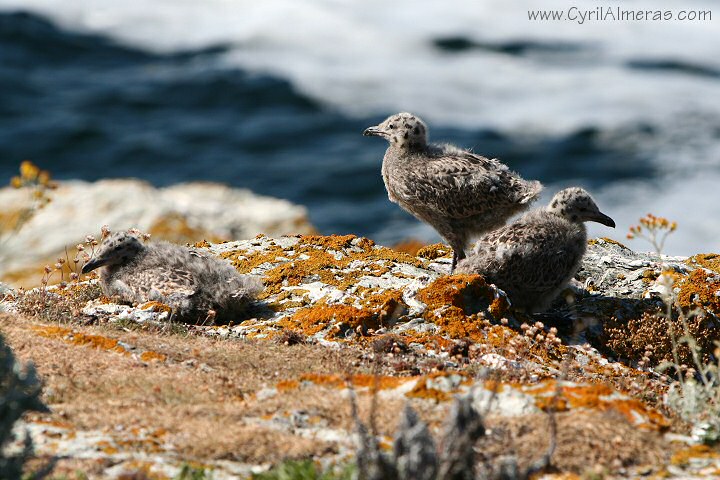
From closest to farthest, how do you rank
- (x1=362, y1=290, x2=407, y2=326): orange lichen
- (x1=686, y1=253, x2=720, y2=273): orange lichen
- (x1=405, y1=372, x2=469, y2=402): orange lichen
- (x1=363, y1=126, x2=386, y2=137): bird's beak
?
(x1=405, y1=372, x2=469, y2=402): orange lichen < (x1=362, y1=290, x2=407, y2=326): orange lichen < (x1=686, y1=253, x2=720, y2=273): orange lichen < (x1=363, y1=126, x2=386, y2=137): bird's beak

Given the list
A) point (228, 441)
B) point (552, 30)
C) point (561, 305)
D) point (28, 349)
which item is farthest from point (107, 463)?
point (552, 30)

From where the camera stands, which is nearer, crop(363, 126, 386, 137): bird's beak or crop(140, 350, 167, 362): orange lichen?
crop(140, 350, 167, 362): orange lichen

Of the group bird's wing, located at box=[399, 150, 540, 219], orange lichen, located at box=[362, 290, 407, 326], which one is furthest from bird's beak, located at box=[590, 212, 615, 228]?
orange lichen, located at box=[362, 290, 407, 326]

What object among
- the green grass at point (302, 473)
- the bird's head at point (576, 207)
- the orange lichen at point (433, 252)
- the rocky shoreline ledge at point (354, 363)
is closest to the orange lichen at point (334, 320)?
the rocky shoreline ledge at point (354, 363)

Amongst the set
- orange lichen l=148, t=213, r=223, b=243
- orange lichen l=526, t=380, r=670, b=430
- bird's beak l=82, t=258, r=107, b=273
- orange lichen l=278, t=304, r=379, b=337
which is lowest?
orange lichen l=526, t=380, r=670, b=430

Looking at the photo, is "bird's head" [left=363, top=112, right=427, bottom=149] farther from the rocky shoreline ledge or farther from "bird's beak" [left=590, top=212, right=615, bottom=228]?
"bird's beak" [left=590, top=212, right=615, bottom=228]

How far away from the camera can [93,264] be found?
33.2 ft

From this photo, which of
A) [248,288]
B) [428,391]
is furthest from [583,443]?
[248,288]

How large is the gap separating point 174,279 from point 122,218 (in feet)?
21.4

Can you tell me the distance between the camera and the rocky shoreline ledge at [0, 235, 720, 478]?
18.4 ft

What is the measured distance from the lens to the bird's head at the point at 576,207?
1011 cm

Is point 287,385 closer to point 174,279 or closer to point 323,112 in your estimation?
point 174,279

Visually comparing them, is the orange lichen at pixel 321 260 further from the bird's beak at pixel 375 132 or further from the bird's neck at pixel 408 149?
the bird's beak at pixel 375 132

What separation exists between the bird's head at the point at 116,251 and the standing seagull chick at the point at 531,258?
11.4 ft
